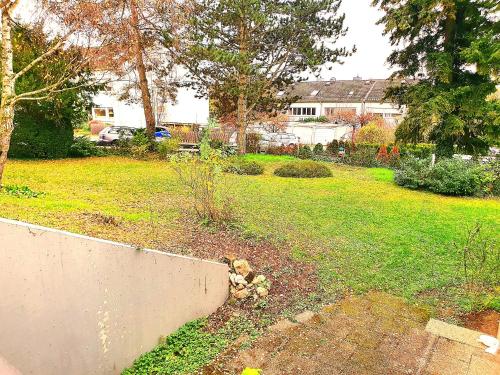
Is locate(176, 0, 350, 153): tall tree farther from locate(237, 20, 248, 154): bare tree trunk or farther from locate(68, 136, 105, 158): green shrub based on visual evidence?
locate(68, 136, 105, 158): green shrub

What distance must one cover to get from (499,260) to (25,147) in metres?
14.1

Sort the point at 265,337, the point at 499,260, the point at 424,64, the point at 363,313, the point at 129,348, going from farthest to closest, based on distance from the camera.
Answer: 1. the point at 424,64
2. the point at 499,260
3. the point at 363,313
4. the point at 265,337
5. the point at 129,348

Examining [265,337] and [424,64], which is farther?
[424,64]

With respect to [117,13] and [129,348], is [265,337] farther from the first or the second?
[117,13]

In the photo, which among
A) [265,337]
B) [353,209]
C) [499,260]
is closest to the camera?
[265,337]

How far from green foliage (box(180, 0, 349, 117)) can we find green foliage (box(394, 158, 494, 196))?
6.19 meters

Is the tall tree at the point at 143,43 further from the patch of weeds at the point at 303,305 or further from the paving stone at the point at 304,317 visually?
the paving stone at the point at 304,317

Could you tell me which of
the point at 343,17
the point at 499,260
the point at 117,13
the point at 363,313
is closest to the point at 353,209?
the point at 499,260

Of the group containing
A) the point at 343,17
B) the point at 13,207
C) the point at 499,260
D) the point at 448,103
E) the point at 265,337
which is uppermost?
the point at 343,17

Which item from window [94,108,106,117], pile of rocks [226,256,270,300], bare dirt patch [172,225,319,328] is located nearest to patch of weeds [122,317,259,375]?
bare dirt patch [172,225,319,328]

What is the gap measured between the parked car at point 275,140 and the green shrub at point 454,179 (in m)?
10.3

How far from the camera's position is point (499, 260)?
5.02 metres

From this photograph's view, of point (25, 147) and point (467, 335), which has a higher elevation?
point (25, 147)

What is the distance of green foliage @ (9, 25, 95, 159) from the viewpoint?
1063cm
